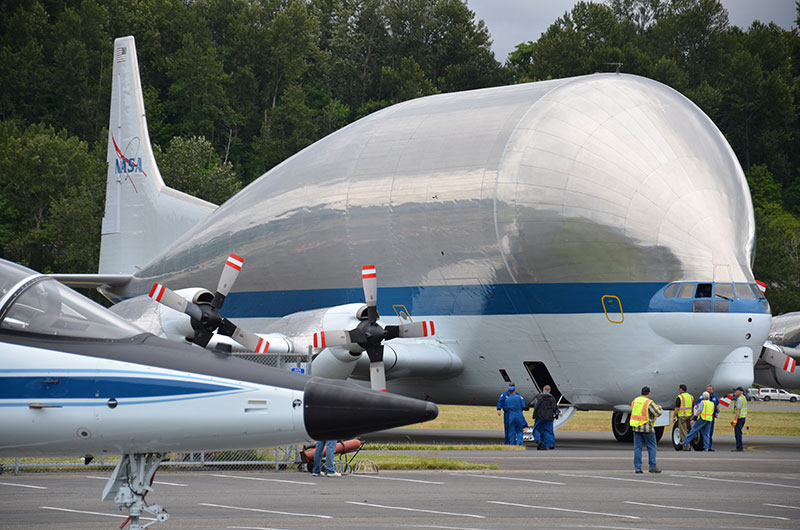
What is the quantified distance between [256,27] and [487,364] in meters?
64.8

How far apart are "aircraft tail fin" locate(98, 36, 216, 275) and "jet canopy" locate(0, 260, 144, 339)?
23.5 m

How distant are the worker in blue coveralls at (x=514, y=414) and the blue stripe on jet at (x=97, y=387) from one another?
1548 cm

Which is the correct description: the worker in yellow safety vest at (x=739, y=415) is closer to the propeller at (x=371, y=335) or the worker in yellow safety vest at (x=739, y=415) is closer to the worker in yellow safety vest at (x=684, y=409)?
the worker in yellow safety vest at (x=684, y=409)

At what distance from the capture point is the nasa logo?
111ft

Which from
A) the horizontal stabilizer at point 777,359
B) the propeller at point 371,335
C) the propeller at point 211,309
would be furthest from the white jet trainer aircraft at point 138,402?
the horizontal stabilizer at point 777,359

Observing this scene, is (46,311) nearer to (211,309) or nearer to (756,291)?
(211,309)

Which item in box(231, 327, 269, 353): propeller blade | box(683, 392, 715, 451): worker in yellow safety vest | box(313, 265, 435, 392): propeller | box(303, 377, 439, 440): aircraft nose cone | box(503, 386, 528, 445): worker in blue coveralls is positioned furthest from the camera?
box(503, 386, 528, 445): worker in blue coveralls

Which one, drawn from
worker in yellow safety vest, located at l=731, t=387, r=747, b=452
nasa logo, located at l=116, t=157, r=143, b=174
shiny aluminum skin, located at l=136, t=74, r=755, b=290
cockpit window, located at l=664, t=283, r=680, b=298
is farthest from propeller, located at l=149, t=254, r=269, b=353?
nasa logo, located at l=116, t=157, r=143, b=174

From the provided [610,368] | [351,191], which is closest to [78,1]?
[351,191]

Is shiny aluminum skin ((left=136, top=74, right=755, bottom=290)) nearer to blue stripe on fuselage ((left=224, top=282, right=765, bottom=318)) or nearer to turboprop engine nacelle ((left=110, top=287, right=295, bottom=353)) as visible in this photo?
blue stripe on fuselage ((left=224, top=282, right=765, bottom=318))

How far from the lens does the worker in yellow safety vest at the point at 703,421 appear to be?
23.5m

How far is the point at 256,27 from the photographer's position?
279 feet

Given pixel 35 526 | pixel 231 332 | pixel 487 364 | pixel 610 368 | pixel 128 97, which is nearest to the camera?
pixel 35 526

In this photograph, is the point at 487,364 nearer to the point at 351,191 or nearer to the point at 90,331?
the point at 351,191
